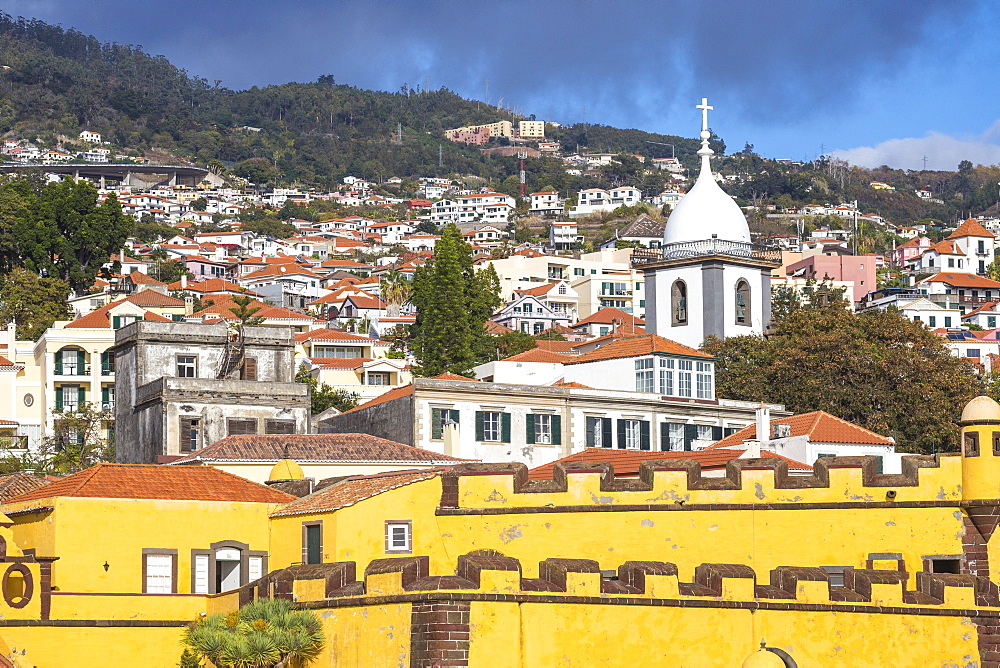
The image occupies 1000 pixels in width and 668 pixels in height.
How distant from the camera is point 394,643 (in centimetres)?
3041

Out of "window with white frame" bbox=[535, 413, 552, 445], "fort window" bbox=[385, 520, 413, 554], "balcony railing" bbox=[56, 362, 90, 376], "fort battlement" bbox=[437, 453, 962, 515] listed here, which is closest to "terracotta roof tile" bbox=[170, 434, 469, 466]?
"window with white frame" bbox=[535, 413, 552, 445]

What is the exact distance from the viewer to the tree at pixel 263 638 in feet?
100

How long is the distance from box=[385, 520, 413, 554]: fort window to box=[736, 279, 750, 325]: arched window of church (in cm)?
3803

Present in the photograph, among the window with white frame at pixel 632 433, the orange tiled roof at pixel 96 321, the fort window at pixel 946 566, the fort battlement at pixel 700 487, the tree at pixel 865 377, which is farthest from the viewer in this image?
the orange tiled roof at pixel 96 321

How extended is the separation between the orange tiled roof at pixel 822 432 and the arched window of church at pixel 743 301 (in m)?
23.7

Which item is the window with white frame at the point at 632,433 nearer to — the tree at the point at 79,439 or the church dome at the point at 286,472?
the church dome at the point at 286,472

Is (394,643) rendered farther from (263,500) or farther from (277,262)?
(277,262)

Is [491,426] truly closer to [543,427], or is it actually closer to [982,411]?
[543,427]

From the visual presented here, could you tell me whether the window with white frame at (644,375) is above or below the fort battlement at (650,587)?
above

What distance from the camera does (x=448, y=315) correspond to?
79.9m

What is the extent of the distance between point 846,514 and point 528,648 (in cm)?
684

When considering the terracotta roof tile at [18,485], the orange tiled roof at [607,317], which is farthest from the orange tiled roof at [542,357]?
the orange tiled roof at [607,317]

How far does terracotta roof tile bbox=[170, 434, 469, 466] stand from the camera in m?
44.6

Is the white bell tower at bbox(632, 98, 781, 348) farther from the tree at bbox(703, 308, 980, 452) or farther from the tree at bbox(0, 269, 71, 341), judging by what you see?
the tree at bbox(0, 269, 71, 341)
